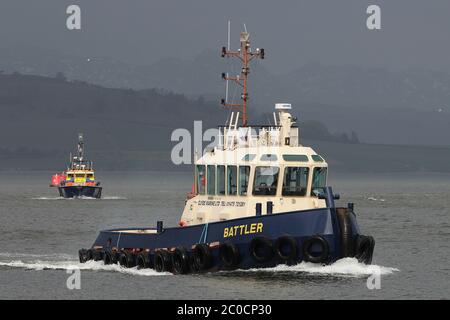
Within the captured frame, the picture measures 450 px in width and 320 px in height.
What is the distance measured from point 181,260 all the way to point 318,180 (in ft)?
19.3

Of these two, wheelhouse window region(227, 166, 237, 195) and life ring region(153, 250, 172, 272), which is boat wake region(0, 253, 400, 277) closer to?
life ring region(153, 250, 172, 272)

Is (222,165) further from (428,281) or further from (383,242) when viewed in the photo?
(383,242)

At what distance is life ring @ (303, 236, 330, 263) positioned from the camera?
4016 centimetres

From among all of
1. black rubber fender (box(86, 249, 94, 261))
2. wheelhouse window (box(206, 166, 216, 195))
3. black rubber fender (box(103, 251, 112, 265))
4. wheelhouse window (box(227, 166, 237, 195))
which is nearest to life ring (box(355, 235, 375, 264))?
wheelhouse window (box(227, 166, 237, 195))

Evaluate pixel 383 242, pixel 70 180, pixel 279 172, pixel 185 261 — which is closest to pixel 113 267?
pixel 185 261

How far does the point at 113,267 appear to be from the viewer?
155 ft

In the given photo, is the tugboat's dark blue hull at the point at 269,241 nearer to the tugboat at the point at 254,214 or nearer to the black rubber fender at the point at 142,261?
the tugboat at the point at 254,214

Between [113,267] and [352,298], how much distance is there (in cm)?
1087

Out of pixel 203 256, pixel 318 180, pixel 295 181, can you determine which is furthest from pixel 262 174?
pixel 203 256

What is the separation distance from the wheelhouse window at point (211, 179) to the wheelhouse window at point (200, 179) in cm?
37

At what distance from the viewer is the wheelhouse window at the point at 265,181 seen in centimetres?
4262

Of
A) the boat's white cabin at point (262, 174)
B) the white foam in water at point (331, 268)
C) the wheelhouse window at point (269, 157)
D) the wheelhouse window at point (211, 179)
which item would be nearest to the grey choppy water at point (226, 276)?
the white foam in water at point (331, 268)

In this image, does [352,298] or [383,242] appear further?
[383,242]
